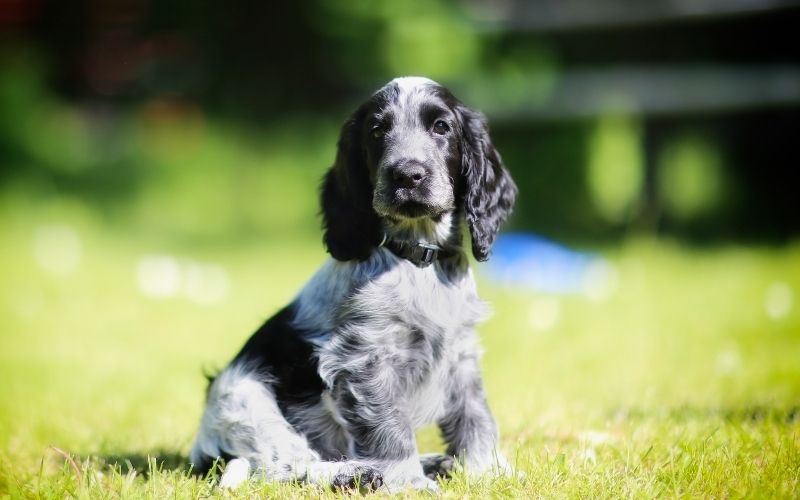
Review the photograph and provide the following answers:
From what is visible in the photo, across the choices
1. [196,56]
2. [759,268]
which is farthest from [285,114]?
[759,268]

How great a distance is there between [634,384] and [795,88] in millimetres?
8466

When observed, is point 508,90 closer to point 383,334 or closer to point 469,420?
point 469,420

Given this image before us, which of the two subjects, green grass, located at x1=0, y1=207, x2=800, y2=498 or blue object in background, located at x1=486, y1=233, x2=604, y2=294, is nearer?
green grass, located at x1=0, y1=207, x2=800, y2=498

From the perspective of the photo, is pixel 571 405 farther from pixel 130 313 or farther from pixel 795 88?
pixel 795 88

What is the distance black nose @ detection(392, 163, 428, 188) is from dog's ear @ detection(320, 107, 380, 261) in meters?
0.35

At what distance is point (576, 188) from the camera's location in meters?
13.3

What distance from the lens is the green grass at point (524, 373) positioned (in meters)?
4.35

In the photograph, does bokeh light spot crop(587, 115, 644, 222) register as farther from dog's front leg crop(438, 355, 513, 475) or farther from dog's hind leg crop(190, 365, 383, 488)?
dog's hind leg crop(190, 365, 383, 488)

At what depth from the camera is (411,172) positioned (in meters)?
4.30

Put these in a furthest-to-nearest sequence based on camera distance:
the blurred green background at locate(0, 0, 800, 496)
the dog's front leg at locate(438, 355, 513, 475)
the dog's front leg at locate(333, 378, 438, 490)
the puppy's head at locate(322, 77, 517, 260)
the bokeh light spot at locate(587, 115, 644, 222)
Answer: the bokeh light spot at locate(587, 115, 644, 222) < the blurred green background at locate(0, 0, 800, 496) < the dog's front leg at locate(438, 355, 513, 475) < the puppy's head at locate(322, 77, 517, 260) < the dog's front leg at locate(333, 378, 438, 490)

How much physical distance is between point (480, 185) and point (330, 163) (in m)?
10.2

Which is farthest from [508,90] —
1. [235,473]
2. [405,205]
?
[235,473]

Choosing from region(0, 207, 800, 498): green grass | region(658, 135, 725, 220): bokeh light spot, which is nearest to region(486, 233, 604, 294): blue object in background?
region(0, 207, 800, 498): green grass

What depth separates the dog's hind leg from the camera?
428 centimetres
